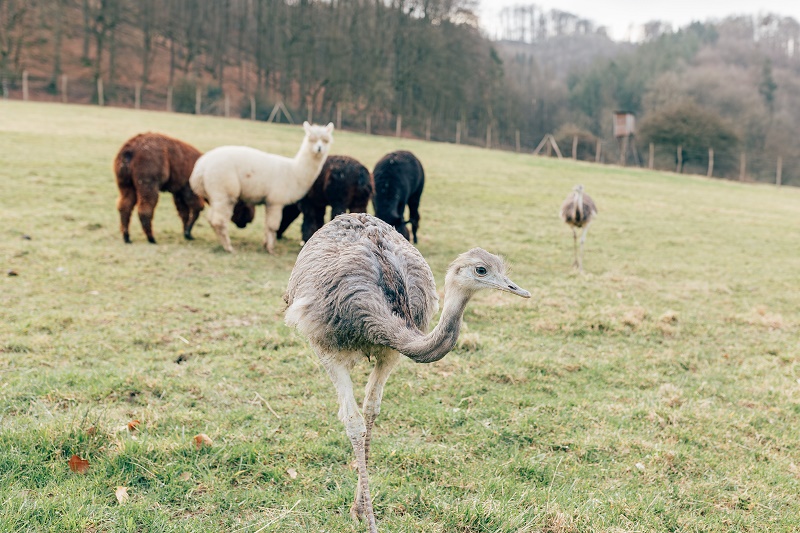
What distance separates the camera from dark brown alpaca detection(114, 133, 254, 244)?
9.52m

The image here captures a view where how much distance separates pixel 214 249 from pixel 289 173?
1744mm

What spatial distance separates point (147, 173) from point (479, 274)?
7994 millimetres

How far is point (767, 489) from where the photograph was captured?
3.97m

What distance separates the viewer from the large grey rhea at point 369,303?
298 cm

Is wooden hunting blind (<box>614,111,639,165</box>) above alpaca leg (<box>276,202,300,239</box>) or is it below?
above

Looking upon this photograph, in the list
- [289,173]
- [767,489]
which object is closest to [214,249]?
[289,173]

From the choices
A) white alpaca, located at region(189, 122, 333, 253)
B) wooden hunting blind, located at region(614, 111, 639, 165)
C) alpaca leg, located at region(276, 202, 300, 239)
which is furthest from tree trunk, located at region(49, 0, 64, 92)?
wooden hunting blind, located at region(614, 111, 639, 165)

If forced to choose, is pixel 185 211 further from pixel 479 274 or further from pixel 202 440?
pixel 479 274

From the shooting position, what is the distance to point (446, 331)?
2.94m

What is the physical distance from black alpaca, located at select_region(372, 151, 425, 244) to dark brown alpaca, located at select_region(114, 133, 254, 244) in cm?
322

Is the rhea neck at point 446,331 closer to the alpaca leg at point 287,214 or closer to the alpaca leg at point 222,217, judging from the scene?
the alpaca leg at point 222,217

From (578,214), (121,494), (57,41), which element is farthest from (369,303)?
(57,41)

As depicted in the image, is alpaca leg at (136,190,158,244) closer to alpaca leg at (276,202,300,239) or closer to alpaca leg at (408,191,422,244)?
alpaca leg at (276,202,300,239)

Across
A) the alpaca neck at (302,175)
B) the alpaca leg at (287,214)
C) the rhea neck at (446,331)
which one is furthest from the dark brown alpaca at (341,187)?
the rhea neck at (446,331)
